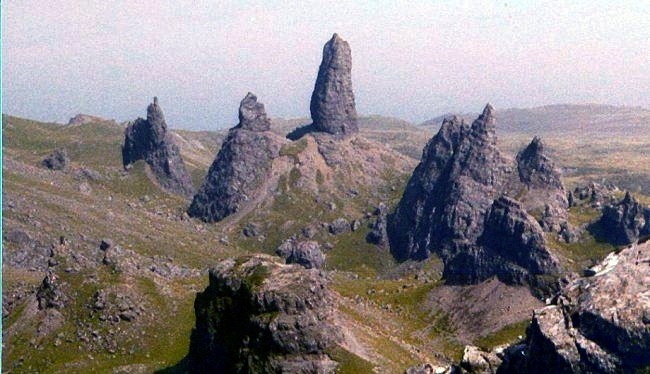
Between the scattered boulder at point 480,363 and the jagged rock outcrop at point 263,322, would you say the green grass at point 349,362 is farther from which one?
the scattered boulder at point 480,363

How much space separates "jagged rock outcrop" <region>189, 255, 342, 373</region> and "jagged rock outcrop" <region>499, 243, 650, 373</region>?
158ft

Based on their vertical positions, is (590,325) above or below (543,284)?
above

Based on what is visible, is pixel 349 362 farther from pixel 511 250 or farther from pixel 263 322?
pixel 511 250

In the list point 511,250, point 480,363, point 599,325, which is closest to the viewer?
point 599,325

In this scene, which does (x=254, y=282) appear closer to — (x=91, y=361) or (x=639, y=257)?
(x=91, y=361)

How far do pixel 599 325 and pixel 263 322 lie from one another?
197 feet

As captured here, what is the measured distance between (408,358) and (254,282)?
39879 mm

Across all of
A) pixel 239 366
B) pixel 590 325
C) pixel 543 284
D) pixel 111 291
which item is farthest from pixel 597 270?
pixel 543 284

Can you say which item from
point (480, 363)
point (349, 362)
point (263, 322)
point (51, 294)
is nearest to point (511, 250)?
point (349, 362)

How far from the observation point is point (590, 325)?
53438 millimetres

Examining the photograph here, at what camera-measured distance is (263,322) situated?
334 feet

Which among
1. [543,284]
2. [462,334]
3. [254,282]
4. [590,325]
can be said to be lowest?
[462,334]

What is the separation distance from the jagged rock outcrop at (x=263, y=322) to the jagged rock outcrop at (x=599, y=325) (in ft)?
158

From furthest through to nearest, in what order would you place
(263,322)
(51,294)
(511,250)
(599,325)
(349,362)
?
(511,250), (51,294), (349,362), (263,322), (599,325)
